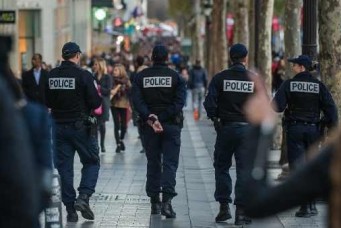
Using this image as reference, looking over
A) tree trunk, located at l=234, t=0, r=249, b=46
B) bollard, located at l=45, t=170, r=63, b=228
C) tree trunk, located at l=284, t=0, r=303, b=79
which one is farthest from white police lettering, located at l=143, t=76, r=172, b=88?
tree trunk, located at l=234, t=0, r=249, b=46

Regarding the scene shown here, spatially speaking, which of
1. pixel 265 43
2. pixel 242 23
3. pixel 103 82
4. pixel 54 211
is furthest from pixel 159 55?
pixel 242 23

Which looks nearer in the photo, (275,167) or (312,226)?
(312,226)

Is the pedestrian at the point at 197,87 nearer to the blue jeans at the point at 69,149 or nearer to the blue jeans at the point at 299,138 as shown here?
the blue jeans at the point at 299,138

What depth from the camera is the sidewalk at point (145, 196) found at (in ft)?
44.0

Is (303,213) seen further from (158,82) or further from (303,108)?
(158,82)

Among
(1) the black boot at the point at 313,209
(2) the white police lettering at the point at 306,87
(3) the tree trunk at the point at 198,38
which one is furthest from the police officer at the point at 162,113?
(3) the tree trunk at the point at 198,38

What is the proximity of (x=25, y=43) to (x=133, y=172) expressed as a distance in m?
30.1

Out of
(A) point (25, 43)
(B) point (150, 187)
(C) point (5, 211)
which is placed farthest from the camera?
(A) point (25, 43)

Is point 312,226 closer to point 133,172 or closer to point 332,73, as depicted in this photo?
point 332,73

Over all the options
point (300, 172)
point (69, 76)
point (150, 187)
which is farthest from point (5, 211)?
point (150, 187)

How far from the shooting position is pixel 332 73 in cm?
1566

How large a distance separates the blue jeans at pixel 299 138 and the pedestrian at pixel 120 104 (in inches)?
391

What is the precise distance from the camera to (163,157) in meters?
13.8

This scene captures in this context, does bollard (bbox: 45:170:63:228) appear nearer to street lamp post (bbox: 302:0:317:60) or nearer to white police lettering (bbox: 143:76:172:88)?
white police lettering (bbox: 143:76:172:88)
